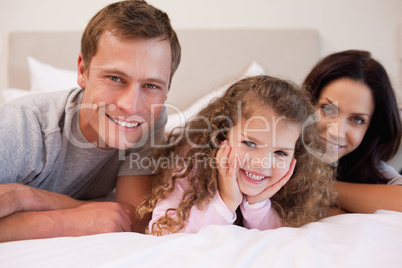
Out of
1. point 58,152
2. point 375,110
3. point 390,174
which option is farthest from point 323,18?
point 58,152

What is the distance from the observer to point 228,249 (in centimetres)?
71

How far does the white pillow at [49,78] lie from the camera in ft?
6.15

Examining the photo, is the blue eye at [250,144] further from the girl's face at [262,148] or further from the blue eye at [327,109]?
the blue eye at [327,109]

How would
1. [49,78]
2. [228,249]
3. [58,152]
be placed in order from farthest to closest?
1. [49,78]
2. [58,152]
3. [228,249]

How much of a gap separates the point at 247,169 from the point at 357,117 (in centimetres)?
59

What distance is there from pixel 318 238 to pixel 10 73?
2105 mm

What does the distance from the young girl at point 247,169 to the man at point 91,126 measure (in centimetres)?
15

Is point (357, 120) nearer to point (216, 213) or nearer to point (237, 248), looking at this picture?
point (216, 213)

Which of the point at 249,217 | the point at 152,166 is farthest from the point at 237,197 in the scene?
the point at 152,166

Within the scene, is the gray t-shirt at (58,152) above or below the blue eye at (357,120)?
below

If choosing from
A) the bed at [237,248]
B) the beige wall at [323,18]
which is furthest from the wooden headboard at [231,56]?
the bed at [237,248]

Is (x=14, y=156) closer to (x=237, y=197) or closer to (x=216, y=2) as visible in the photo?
(x=237, y=197)

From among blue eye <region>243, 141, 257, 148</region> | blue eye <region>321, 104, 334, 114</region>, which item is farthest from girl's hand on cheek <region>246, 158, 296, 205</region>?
blue eye <region>321, 104, 334, 114</region>

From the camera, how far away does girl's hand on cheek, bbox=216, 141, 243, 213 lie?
0.97m
